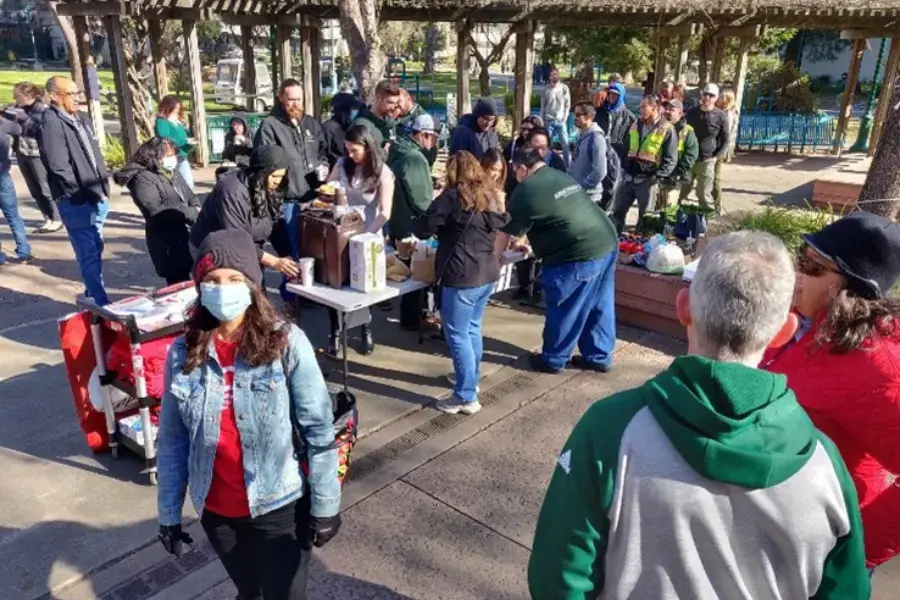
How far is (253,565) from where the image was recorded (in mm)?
2635

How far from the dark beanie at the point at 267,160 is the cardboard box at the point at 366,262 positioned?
67 cm

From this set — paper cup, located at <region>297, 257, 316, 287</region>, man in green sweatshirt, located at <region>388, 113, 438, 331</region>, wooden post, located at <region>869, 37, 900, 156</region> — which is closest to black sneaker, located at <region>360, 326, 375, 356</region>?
man in green sweatshirt, located at <region>388, 113, 438, 331</region>

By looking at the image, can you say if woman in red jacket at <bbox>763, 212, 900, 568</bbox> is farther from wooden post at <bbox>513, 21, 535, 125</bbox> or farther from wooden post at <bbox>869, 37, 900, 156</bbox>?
wooden post at <bbox>869, 37, 900, 156</bbox>

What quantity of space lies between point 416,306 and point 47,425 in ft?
9.52

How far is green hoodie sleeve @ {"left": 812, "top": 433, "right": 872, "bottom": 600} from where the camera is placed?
1513 millimetres

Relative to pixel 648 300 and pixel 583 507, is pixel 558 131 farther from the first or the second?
pixel 583 507

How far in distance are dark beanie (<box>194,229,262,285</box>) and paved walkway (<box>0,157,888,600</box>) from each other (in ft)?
5.39

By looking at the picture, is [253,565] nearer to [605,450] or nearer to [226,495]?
[226,495]

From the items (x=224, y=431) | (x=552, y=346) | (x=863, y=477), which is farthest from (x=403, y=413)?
(x=863, y=477)

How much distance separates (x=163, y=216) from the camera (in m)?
5.22

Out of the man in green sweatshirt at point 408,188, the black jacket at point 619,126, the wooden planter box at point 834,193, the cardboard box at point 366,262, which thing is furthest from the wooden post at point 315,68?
the cardboard box at point 366,262

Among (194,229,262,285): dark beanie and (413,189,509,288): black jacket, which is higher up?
(194,229,262,285): dark beanie

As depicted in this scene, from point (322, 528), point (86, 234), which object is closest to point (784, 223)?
point (322, 528)

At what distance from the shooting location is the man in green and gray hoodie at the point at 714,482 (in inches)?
54.4
